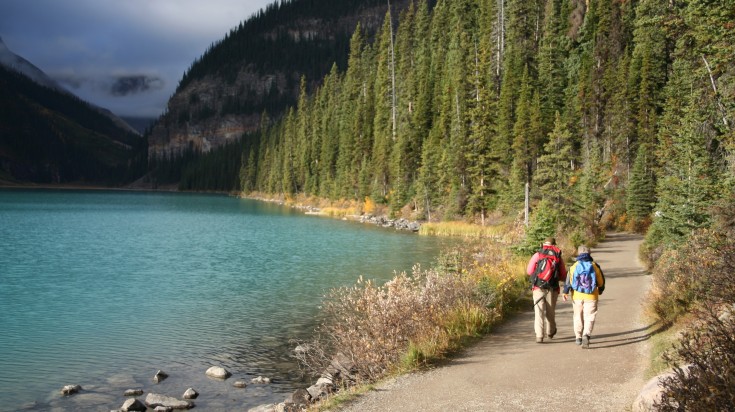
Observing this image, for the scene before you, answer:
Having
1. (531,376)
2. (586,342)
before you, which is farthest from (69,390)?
(586,342)

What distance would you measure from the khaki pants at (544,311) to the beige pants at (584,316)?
0.63m

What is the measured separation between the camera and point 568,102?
6538 centimetres

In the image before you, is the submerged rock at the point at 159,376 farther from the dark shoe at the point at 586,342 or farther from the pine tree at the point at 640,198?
the pine tree at the point at 640,198

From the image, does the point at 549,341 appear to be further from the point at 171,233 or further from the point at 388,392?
the point at 171,233

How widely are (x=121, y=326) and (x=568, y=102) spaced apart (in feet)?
196

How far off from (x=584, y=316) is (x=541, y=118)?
5000 centimetres

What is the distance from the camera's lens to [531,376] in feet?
30.3

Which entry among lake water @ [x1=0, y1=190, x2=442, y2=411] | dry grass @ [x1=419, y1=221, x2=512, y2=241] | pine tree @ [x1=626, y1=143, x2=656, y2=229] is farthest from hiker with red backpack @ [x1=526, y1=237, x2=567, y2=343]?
dry grass @ [x1=419, y1=221, x2=512, y2=241]

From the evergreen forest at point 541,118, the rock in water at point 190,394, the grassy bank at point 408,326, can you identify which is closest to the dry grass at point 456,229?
the evergreen forest at point 541,118

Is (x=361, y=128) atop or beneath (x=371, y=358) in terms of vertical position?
atop

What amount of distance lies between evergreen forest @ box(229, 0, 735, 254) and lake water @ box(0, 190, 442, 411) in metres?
10.6

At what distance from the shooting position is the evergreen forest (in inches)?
784

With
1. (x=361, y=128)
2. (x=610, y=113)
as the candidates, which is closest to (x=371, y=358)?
(x=610, y=113)

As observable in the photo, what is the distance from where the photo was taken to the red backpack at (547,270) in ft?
36.9
